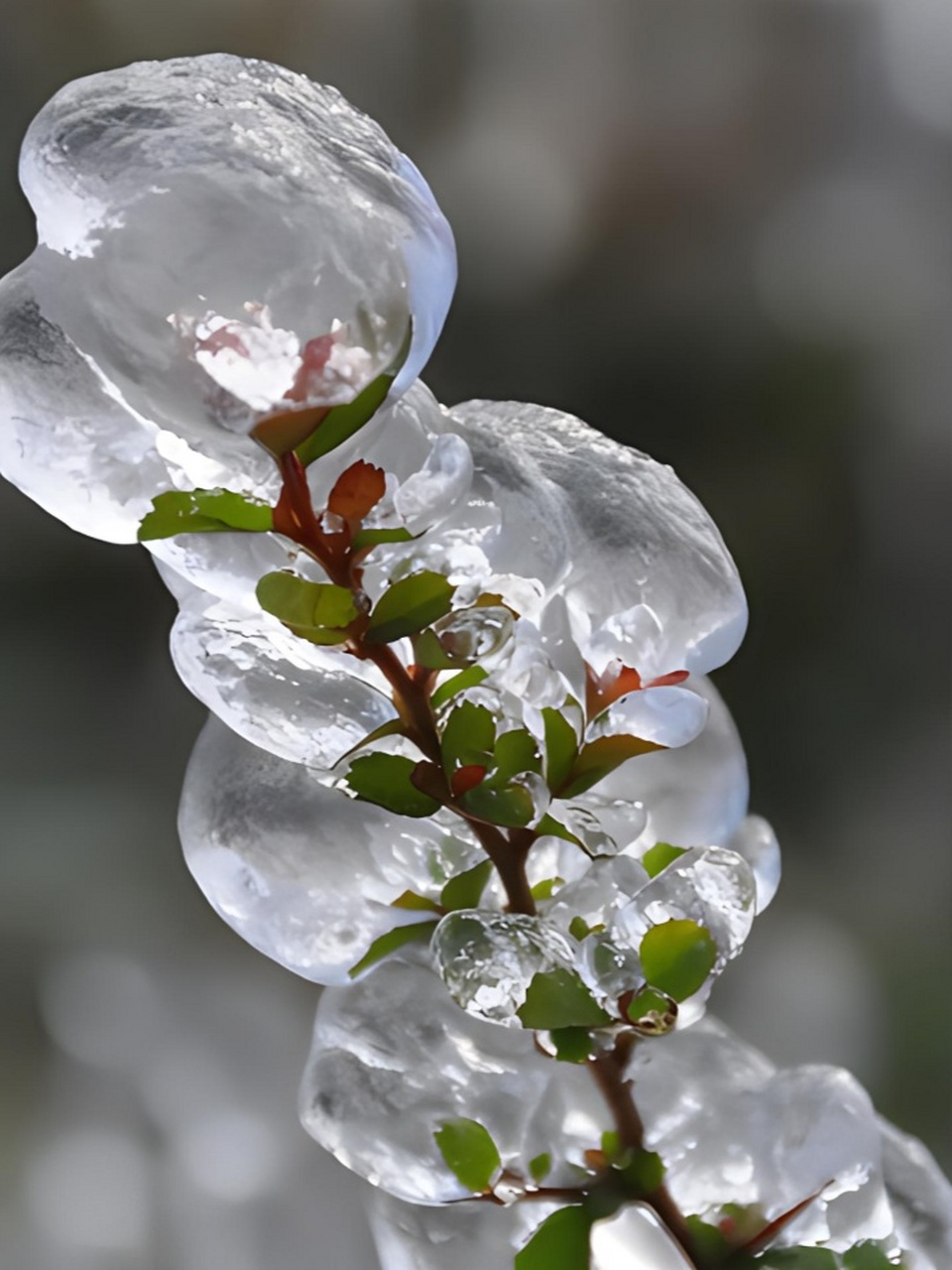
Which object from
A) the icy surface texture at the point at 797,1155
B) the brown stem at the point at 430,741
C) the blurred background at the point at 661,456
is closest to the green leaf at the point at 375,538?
the brown stem at the point at 430,741

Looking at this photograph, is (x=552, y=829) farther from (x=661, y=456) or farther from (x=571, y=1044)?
(x=661, y=456)

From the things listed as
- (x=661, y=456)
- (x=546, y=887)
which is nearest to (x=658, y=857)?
(x=546, y=887)

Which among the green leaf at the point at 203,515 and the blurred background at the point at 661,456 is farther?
the blurred background at the point at 661,456

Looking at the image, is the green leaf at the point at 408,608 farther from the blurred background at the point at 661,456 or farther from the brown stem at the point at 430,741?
the blurred background at the point at 661,456

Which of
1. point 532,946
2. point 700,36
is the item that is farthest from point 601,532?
point 700,36

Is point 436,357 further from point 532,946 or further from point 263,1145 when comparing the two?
point 532,946

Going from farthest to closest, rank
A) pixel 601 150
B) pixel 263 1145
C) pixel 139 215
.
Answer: pixel 601 150
pixel 263 1145
pixel 139 215
